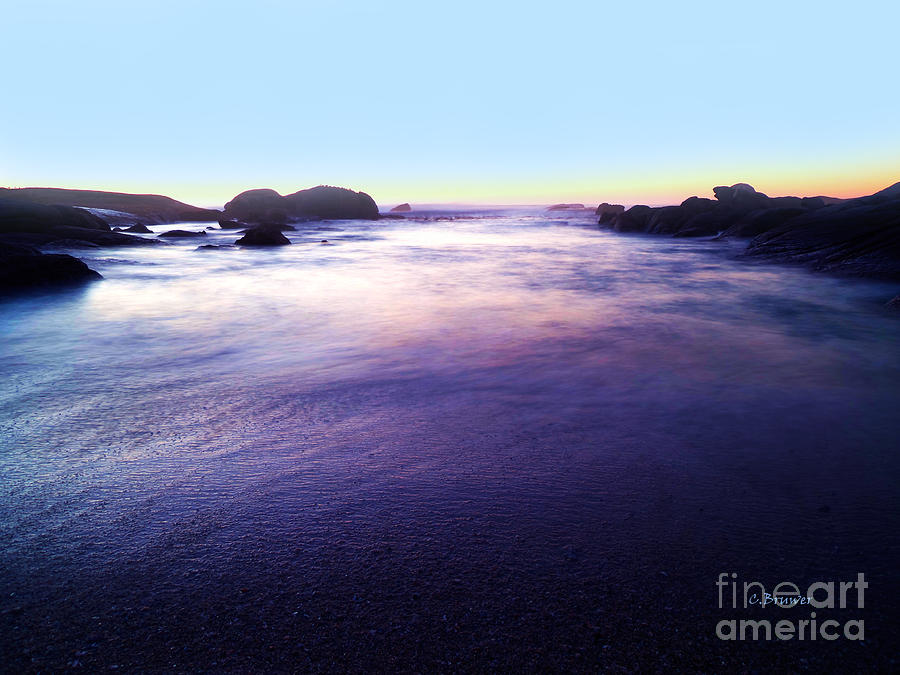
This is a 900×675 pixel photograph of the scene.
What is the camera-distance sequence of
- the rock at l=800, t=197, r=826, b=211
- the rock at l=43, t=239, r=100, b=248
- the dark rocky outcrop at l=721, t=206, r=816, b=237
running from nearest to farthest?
the rock at l=43, t=239, r=100, b=248 → the dark rocky outcrop at l=721, t=206, r=816, b=237 → the rock at l=800, t=197, r=826, b=211

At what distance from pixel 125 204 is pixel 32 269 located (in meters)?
78.1

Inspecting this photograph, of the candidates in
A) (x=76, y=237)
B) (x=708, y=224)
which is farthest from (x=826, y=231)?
(x=76, y=237)

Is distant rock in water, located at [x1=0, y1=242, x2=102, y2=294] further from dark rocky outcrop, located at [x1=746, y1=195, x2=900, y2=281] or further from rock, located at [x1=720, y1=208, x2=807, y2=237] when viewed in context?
rock, located at [x1=720, y1=208, x2=807, y2=237]

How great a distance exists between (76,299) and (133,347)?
16.5ft

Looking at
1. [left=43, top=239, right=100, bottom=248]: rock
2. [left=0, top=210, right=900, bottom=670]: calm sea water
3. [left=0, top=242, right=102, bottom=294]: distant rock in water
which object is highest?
[left=43, top=239, right=100, bottom=248]: rock

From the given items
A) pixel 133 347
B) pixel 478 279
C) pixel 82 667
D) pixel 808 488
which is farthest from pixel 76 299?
pixel 808 488

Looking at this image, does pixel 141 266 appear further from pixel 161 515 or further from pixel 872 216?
pixel 872 216

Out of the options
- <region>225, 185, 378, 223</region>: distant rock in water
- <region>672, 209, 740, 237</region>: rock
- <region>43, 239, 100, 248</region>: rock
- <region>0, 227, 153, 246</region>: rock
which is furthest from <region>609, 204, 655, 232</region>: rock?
<region>225, 185, 378, 223</region>: distant rock in water

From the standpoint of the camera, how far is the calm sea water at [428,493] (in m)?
1.76

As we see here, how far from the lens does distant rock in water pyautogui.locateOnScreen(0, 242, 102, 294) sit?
10.4m

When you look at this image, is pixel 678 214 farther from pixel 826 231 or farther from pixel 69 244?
pixel 69 244

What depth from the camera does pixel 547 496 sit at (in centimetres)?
262
